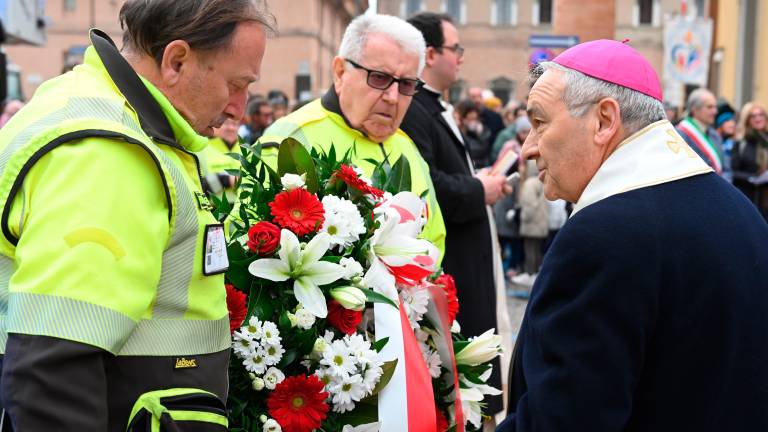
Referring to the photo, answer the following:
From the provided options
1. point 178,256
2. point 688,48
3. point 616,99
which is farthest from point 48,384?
point 688,48

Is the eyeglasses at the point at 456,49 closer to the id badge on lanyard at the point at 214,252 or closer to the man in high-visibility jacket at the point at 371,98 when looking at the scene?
the man in high-visibility jacket at the point at 371,98

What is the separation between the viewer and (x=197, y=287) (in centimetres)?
211

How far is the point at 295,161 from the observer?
2955 millimetres

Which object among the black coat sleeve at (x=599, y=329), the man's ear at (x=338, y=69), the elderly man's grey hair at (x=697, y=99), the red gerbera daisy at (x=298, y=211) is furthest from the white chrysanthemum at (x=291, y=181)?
the elderly man's grey hair at (x=697, y=99)

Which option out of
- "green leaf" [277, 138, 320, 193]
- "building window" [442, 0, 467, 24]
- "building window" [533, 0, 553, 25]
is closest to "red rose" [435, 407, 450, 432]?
"green leaf" [277, 138, 320, 193]

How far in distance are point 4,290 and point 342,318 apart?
1039mm

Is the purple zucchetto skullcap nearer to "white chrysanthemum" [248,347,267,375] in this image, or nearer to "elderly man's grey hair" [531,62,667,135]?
"elderly man's grey hair" [531,62,667,135]

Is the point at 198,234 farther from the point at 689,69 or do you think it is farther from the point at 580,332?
the point at 689,69

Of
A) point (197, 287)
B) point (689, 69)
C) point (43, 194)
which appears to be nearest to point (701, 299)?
point (197, 287)

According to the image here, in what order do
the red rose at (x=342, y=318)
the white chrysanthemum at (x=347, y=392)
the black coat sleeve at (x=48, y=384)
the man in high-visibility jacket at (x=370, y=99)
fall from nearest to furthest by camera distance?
the black coat sleeve at (x=48, y=384)
the white chrysanthemum at (x=347, y=392)
the red rose at (x=342, y=318)
the man in high-visibility jacket at (x=370, y=99)

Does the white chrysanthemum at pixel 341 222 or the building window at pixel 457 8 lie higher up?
the white chrysanthemum at pixel 341 222

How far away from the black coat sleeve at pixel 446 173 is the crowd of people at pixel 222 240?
211 cm

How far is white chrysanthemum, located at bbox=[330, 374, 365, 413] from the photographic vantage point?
105 inches

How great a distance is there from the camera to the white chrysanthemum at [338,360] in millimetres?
2648
